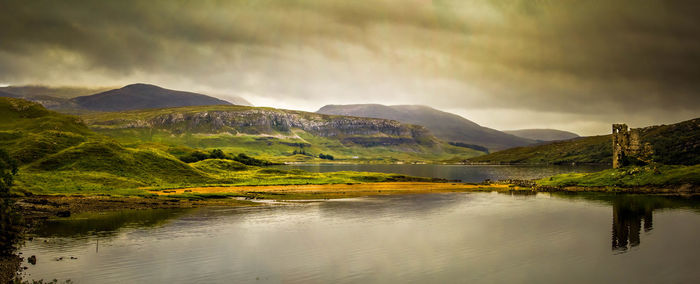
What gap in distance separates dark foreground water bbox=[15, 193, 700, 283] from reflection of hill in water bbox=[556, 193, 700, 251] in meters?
0.29

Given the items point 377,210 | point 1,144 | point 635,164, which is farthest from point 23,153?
point 635,164

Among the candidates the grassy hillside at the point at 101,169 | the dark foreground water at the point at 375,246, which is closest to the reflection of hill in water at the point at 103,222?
the dark foreground water at the point at 375,246

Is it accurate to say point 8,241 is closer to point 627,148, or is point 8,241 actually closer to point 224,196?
point 224,196

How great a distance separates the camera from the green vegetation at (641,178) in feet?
289

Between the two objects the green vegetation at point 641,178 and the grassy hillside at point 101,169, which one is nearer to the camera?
the grassy hillside at point 101,169

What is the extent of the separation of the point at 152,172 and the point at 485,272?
93.0 m

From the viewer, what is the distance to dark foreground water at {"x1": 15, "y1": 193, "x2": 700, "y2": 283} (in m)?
35.0

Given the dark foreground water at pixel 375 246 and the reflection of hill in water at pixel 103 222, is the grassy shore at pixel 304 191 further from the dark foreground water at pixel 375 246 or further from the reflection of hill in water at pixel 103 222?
the dark foreground water at pixel 375 246

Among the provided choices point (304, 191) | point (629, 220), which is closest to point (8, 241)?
point (629, 220)

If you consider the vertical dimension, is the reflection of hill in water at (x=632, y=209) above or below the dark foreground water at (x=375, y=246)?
above

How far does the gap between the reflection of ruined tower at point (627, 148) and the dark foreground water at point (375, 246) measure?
31.4 meters

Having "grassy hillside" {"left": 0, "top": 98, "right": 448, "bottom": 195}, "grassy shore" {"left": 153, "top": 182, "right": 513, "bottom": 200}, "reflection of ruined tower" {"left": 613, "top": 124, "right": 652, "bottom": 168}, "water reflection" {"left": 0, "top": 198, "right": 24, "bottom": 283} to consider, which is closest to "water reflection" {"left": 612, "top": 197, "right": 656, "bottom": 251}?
"reflection of ruined tower" {"left": 613, "top": 124, "right": 652, "bottom": 168}

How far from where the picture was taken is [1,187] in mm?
39125

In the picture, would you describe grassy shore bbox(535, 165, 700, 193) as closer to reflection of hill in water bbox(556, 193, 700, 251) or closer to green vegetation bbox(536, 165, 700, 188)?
green vegetation bbox(536, 165, 700, 188)
